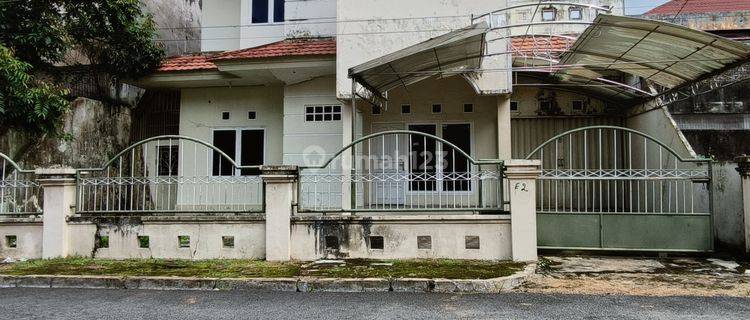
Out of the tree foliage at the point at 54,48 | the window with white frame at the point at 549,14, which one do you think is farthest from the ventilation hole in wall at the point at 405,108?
the tree foliage at the point at 54,48

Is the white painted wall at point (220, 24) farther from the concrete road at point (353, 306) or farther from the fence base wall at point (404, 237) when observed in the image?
the concrete road at point (353, 306)

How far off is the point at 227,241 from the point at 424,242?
299 cm

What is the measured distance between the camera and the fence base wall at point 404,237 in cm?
715

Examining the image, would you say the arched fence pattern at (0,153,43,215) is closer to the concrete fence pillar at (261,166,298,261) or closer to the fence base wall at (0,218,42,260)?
the fence base wall at (0,218,42,260)

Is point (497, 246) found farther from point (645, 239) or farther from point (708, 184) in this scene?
point (708, 184)

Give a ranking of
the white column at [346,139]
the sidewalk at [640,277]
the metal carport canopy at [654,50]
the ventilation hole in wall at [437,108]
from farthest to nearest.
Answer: the ventilation hole in wall at [437,108] < the white column at [346,139] < the metal carport canopy at [654,50] < the sidewalk at [640,277]

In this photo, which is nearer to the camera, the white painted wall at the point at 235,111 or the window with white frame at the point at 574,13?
the white painted wall at the point at 235,111

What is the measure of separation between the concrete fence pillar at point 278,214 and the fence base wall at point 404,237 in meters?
0.15

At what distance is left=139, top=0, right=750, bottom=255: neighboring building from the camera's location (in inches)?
304

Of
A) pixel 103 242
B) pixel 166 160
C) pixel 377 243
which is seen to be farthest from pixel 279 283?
pixel 166 160

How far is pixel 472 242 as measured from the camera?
7.19 meters

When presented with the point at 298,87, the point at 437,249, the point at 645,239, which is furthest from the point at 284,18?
the point at 645,239

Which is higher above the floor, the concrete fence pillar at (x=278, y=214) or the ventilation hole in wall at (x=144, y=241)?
the concrete fence pillar at (x=278, y=214)

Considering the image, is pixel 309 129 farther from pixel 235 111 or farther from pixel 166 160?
pixel 166 160
